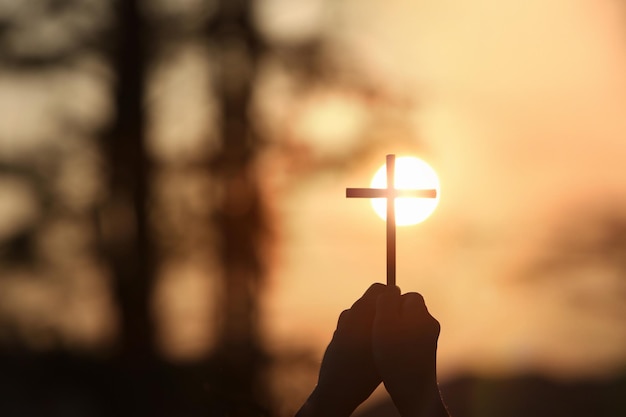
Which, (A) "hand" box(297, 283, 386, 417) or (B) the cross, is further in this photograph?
(B) the cross

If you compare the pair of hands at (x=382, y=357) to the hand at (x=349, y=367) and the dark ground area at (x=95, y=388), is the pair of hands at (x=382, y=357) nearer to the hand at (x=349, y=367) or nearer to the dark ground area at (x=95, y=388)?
the hand at (x=349, y=367)

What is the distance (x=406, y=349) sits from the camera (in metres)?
4.67

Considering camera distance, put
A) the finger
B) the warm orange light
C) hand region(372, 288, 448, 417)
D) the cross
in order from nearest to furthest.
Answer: hand region(372, 288, 448, 417), the finger, the cross, the warm orange light

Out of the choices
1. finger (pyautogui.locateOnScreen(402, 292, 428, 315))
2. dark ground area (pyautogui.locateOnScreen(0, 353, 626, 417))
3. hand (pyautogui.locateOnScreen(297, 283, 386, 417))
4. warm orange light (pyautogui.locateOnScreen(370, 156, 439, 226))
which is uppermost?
warm orange light (pyautogui.locateOnScreen(370, 156, 439, 226))

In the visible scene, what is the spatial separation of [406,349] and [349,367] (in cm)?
28

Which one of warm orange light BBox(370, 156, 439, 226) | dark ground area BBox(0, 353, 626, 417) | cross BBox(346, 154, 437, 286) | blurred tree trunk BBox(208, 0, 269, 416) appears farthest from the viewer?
blurred tree trunk BBox(208, 0, 269, 416)

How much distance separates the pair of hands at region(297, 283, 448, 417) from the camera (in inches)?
182

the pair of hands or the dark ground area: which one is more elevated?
the pair of hands

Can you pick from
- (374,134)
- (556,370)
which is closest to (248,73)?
(374,134)

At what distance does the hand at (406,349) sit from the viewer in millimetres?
4602

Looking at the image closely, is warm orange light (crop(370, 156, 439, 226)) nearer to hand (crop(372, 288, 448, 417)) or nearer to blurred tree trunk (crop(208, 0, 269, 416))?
hand (crop(372, 288, 448, 417))

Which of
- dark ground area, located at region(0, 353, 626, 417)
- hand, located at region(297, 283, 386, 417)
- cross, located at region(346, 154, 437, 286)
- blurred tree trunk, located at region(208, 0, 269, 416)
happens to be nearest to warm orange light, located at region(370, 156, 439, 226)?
cross, located at region(346, 154, 437, 286)

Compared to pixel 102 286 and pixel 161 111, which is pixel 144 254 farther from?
pixel 161 111

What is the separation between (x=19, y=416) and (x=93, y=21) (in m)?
3.50
